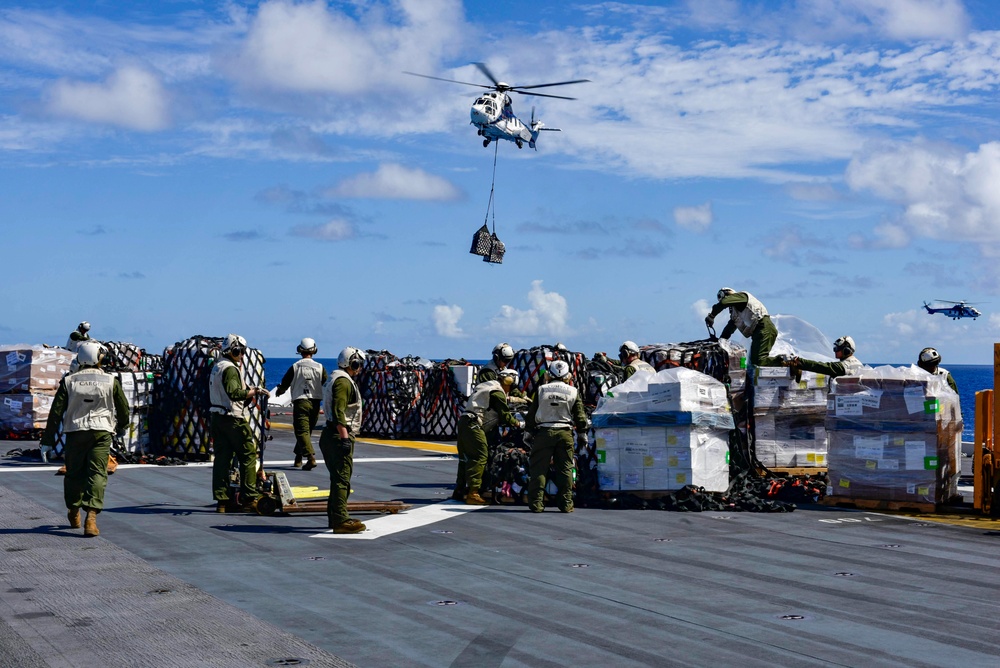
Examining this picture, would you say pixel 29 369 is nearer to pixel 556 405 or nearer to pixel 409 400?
pixel 409 400

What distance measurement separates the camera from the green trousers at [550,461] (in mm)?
14609

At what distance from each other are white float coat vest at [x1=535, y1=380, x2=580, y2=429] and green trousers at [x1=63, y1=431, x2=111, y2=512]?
18.4 feet

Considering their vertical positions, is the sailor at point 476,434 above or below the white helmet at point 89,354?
below

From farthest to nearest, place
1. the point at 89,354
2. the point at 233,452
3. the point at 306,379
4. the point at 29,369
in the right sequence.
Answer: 1. the point at 29,369
2. the point at 306,379
3. the point at 233,452
4. the point at 89,354

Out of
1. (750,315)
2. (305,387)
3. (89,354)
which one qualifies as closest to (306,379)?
(305,387)

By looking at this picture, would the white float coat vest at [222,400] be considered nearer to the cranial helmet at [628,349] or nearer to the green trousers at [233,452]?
the green trousers at [233,452]

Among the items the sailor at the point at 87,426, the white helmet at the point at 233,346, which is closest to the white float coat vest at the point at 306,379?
the white helmet at the point at 233,346

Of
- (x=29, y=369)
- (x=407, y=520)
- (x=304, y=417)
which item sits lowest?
(x=407, y=520)

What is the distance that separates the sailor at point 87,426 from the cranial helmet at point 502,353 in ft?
17.4

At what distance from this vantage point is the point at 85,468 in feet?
40.5

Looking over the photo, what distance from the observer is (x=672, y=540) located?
40.1 feet

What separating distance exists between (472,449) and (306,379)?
4647mm

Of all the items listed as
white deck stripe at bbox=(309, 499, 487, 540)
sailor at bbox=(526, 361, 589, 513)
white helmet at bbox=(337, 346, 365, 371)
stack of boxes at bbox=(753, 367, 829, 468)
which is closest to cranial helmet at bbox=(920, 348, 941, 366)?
stack of boxes at bbox=(753, 367, 829, 468)

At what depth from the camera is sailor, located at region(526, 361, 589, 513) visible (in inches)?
575
